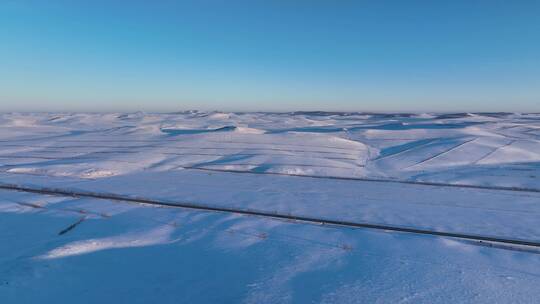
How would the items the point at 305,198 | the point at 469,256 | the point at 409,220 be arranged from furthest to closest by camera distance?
1. the point at 305,198
2. the point at 409,220
3. the point at 469,256

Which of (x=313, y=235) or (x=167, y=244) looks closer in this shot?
(x=167, y=244)

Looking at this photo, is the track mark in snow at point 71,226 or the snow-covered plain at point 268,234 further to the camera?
the track mark in snow at point 71,226

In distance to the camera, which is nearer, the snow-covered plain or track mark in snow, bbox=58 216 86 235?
the snow-covered plain

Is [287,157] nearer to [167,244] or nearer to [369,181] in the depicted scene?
[369,181]

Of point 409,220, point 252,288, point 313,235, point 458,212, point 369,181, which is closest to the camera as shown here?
point 252,288

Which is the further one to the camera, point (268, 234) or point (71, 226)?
point (71, 226)

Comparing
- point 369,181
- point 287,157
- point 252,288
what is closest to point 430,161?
point 369,181

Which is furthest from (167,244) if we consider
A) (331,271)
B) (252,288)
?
(331,271)
